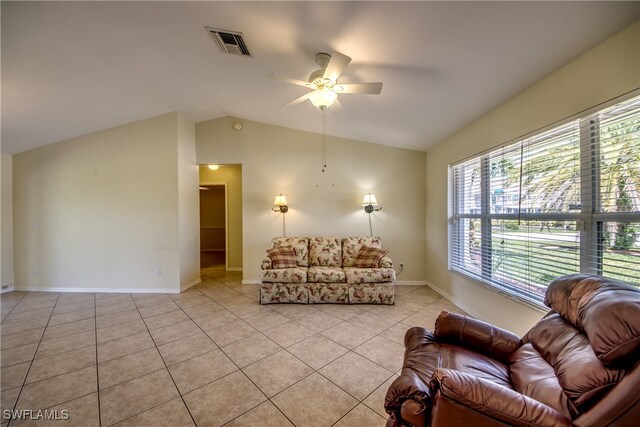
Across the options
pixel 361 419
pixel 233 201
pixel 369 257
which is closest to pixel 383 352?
pixel 361 419

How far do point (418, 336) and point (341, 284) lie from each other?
190 centimetres

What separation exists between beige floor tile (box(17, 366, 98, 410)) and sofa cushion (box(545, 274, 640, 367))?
312 cm

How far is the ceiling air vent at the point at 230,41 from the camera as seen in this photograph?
214 cm

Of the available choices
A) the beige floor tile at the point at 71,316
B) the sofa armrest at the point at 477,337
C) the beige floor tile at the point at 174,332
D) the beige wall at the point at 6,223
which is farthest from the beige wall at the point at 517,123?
the beige wall at the point at 6,223

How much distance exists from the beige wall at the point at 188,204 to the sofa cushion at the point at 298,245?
1.61 meters

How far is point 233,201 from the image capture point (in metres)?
5.55

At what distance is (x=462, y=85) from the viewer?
2.29 metres

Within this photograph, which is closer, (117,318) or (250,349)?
(250,349)

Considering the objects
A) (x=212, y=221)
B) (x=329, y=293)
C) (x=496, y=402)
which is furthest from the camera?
(x=212, y=221)

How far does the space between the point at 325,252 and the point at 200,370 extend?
245 centimetres

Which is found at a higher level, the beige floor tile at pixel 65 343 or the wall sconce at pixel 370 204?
the wall sconce at pixel 370 204

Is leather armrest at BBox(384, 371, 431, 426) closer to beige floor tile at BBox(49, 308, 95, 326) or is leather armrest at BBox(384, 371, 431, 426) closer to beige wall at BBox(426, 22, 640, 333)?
beige wall at BBox(426, 22, 640, 333)

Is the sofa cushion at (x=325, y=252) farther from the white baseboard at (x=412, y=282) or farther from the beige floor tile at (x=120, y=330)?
the beige floor tile at (x=120, y=330)

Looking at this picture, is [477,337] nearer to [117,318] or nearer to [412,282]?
[412,282]
